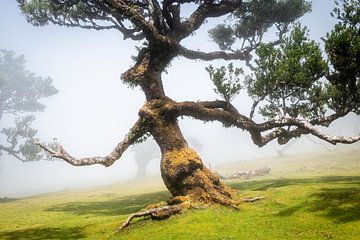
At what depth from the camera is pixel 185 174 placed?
24.3 metres

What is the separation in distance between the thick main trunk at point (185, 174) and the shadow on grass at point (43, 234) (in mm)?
7886

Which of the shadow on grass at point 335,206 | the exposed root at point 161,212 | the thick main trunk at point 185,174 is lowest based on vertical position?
the shadow on grass at point 335,206

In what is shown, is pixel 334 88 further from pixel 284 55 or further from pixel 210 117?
pixel 210 117

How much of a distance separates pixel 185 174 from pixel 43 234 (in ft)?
35.6

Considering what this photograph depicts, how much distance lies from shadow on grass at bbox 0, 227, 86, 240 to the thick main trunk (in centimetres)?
789

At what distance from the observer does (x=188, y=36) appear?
30.9 m

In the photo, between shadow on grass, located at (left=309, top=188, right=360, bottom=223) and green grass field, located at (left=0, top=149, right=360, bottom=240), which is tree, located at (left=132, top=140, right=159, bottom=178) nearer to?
green grass field, located at (left=0, top=149, right=360, bottom=240)

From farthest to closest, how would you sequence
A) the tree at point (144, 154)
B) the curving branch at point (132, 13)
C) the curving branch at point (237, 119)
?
the tree at point (144, 154) < the curving branch at point (237, 119) < the curving branch at point (132, 13)

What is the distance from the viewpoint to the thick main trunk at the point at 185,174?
916 inches

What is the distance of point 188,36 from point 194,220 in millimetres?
18755

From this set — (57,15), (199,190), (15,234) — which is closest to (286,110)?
(199,190)

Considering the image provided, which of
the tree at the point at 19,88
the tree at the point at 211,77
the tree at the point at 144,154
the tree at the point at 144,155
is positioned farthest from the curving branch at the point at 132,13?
the tree at the point at 144,155

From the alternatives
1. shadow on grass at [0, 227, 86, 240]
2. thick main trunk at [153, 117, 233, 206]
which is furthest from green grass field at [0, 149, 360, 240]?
thick main trunk at [153, 117, 233, 206]

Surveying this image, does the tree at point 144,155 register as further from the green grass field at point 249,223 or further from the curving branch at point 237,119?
the green grass field at point 249,223
